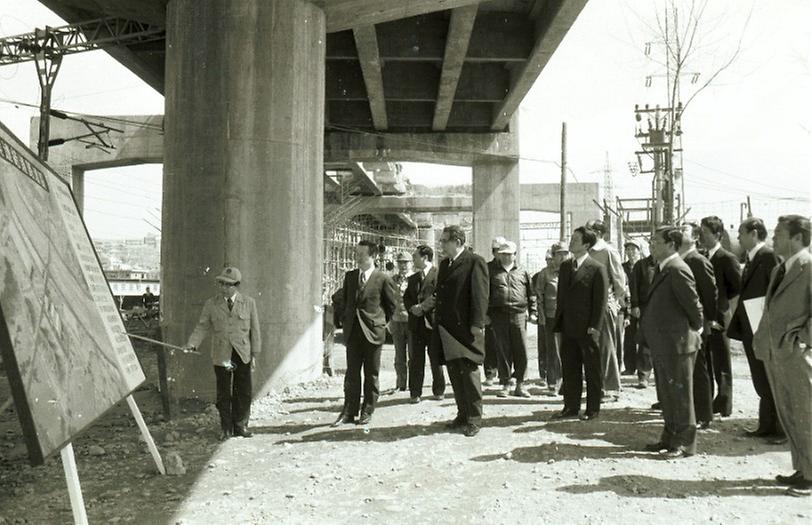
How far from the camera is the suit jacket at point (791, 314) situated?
Answer: 165 inches

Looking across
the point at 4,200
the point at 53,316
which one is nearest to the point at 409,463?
the point at 53,316

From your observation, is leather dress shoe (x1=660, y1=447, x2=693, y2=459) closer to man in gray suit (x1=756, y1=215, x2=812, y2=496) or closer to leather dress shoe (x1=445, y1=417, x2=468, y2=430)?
man in gray suit (x1=756, y1=215, x2=812, y2=496)

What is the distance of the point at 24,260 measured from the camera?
2.93 m

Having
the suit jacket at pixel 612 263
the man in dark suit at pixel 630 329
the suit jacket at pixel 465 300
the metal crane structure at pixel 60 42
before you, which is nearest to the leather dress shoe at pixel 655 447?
the suit jacket at pixel 465 300

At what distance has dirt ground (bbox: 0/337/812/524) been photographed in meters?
4.14

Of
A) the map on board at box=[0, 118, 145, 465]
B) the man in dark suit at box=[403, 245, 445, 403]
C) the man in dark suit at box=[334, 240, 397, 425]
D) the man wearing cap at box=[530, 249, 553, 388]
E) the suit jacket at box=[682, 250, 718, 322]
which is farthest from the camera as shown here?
the man wearing cap at box=[530, 249, 553, 388]

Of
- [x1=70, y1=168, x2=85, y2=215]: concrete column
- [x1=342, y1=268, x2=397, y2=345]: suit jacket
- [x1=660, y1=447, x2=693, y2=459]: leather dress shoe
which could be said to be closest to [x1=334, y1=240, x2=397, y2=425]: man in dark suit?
[x1=342, y1=268, x2=397, y2=345]: suit jacket

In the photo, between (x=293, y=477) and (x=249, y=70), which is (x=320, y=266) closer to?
(x=249, y=70)

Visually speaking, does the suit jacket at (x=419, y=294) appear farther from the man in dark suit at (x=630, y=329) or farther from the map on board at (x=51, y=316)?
the map on board at (x=51, y=316)

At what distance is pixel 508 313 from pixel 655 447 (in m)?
3.02

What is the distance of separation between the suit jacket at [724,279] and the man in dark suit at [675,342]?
1.37 metres

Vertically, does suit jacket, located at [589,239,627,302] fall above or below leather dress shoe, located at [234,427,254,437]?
above

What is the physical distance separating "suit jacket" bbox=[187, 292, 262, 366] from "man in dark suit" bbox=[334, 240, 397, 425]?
0.95 metres

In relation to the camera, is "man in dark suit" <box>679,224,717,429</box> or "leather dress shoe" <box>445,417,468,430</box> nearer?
"man in dark suit" <box>679,224,717,429</box>
